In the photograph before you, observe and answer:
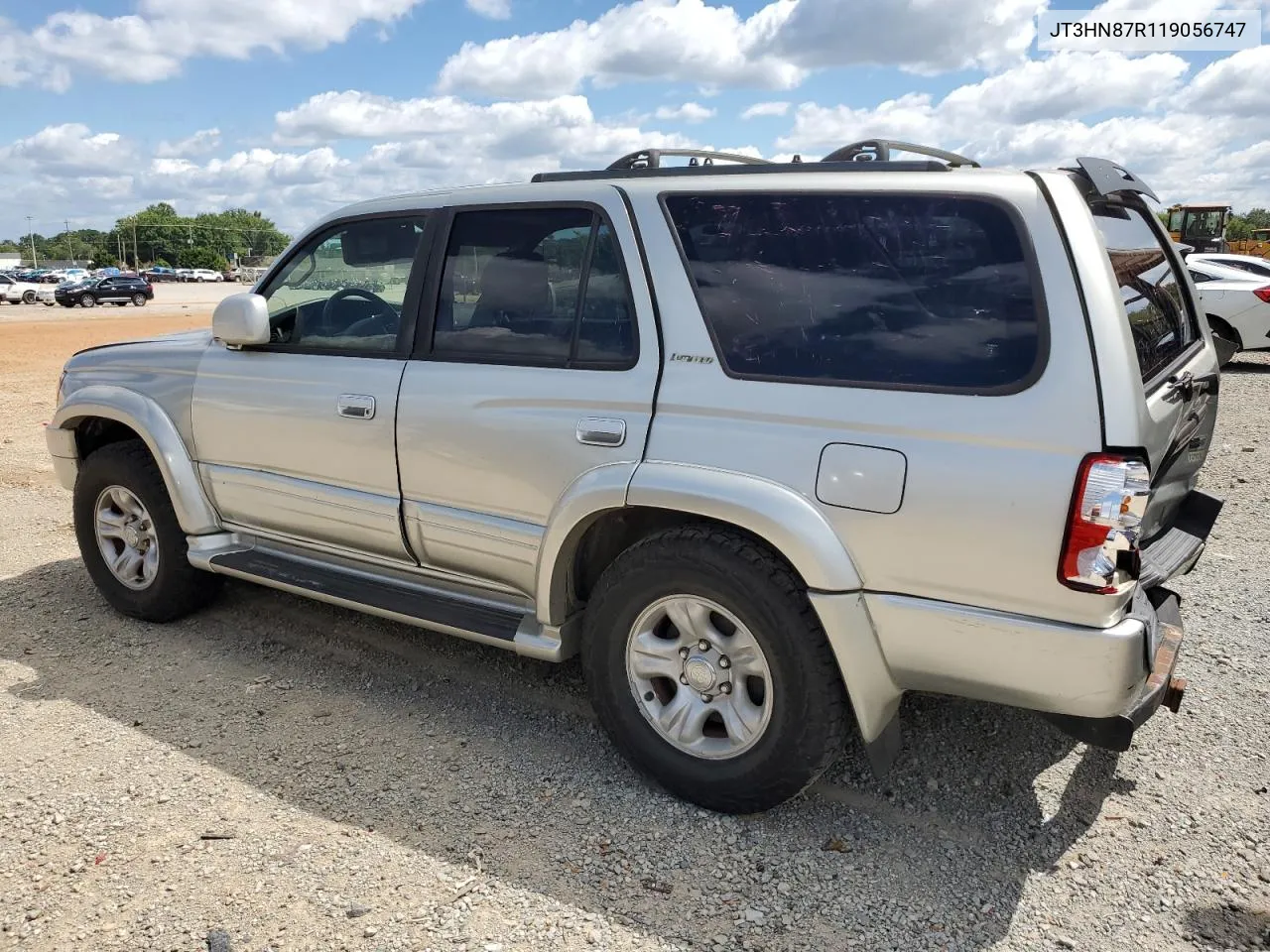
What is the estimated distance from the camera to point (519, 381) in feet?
10.8

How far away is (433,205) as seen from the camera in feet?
12.2

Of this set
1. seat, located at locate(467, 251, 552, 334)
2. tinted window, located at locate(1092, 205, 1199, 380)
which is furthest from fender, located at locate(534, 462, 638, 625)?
tinted window, located at locate(1092, 205, 1199, 380)

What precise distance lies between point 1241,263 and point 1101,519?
14.6m

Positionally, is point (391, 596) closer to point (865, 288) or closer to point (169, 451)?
point (169, 451)

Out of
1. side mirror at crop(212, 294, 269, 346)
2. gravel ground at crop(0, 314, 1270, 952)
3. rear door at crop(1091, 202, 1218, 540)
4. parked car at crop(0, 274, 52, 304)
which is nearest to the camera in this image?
gravel ground at crop(0, 314, 1270, 952)

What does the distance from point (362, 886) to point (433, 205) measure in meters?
2.38

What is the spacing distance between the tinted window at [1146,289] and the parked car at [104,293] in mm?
44938

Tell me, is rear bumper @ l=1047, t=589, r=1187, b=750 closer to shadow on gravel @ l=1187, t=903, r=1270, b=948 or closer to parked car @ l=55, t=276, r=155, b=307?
shadow on gravel @ l=1187, t=903, r=1270, b=948

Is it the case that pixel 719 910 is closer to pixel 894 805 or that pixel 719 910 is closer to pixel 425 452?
pixel 894 805

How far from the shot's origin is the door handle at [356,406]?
11.9 feet

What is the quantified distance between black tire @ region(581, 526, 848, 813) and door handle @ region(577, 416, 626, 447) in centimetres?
32

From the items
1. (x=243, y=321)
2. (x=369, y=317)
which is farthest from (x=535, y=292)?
(x=243, y=321)

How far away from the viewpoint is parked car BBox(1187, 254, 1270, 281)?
1368 cm

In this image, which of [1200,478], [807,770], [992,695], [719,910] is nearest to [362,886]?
[719,910]
